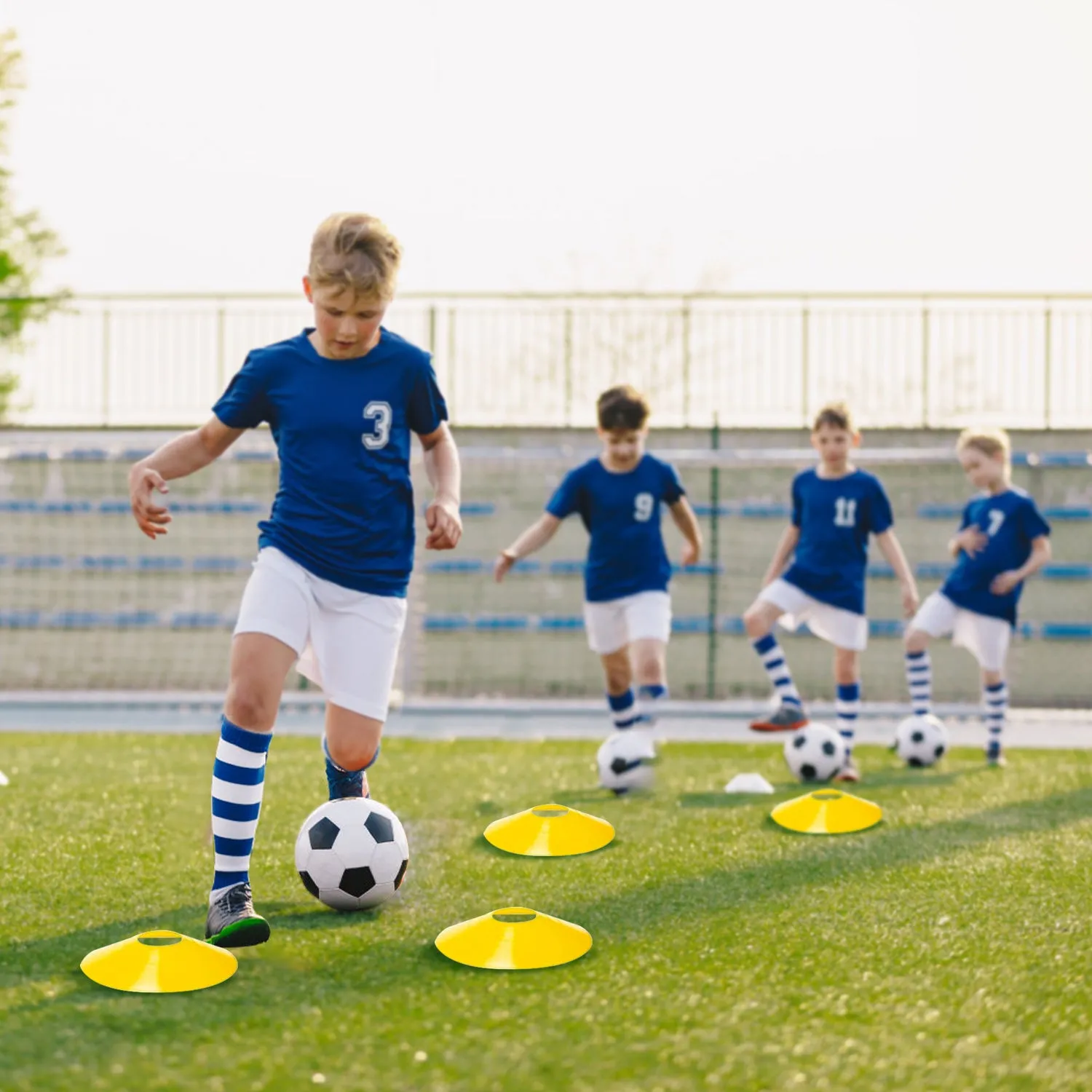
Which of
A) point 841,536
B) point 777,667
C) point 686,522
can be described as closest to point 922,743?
point 777,667

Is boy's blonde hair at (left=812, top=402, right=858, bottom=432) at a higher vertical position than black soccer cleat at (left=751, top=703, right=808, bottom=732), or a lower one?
higher

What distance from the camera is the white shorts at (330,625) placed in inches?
136

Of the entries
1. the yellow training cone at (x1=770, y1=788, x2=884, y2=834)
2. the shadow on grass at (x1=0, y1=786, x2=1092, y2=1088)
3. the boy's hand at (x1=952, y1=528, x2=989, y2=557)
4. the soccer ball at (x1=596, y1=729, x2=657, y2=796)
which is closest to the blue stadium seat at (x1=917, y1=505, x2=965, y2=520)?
the boy's hand at (x1=952, y1=528, x2=989, y2=557)

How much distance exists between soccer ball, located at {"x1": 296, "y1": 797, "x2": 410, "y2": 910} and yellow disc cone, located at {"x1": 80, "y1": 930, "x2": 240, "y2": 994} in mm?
593

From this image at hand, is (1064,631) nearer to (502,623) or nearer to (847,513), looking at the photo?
(502,623)

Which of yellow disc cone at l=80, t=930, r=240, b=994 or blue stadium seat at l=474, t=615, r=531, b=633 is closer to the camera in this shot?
yellow disc cone at l=80, t=930, r=240, b=994

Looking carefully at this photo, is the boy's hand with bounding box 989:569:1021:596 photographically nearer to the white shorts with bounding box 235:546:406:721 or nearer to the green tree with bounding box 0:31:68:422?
the white shorts with bounding box 235:546:406:721

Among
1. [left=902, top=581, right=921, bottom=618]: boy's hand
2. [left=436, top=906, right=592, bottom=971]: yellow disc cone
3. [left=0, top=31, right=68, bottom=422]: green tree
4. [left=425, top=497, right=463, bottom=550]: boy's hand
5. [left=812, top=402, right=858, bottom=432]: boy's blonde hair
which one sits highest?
[left=0, top=31, right=68, bottom=422]: green tree

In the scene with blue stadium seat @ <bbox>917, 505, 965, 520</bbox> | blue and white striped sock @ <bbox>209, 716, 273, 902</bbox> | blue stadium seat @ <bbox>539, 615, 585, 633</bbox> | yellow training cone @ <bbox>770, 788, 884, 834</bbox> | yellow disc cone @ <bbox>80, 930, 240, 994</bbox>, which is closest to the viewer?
yellow disc cone @ <bbox>80, 930, 240, 994</bbox>

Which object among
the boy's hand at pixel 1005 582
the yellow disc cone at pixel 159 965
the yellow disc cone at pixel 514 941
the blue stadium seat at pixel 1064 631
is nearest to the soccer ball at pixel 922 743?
the boy's hand at pixel 1005 582

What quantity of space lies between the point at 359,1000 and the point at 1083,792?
4405 millimetres

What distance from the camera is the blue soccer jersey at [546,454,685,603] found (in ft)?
20.5

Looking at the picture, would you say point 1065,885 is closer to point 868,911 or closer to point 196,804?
point 868,911

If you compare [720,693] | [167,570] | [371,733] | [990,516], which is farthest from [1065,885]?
[167,570]
